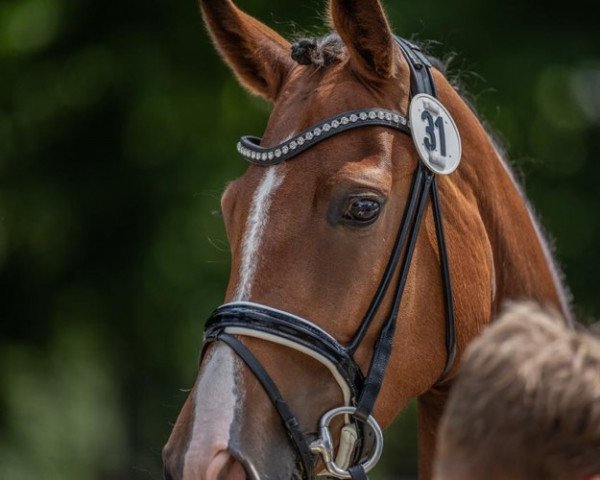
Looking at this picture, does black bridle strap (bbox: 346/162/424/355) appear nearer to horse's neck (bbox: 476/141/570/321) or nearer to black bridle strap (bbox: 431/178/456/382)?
black bridle strap (bbox: 431/178/456/382)

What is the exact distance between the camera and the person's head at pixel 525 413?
1712 millimetres

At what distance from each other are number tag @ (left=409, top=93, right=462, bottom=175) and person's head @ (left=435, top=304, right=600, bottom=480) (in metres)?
1.79

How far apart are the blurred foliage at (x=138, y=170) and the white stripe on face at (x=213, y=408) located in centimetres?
770

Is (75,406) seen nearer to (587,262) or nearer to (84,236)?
(84,236)

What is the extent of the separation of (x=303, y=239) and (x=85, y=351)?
9.12 metres

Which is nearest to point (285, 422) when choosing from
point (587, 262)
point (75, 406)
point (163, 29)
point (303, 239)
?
point (303, 239)

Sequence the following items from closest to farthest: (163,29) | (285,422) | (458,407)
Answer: (458,407) < (285,422) < (163,29)

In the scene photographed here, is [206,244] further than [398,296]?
Yes

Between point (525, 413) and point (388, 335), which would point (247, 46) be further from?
point (525, 413)

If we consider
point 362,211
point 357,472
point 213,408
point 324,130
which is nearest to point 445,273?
point 362,211

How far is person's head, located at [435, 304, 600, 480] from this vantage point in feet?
5.62

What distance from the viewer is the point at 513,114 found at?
10.9 metres

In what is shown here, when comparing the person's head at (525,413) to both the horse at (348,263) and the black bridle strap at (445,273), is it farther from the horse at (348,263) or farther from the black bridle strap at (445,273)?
the black bridle strap at (445,273)

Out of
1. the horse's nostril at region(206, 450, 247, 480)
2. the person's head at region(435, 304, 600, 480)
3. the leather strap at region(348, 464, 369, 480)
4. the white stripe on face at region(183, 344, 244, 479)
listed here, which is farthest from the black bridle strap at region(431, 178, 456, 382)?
the person's head at region(435, 304, 600, 480)
